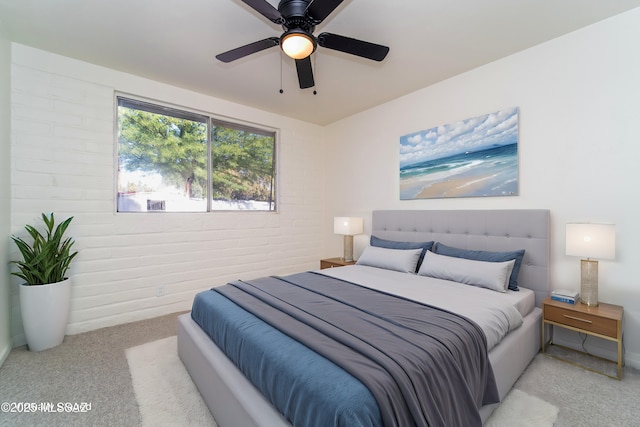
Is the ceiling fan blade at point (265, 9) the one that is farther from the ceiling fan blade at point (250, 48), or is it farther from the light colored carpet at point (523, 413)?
the light colored carpet at point (523, 413)

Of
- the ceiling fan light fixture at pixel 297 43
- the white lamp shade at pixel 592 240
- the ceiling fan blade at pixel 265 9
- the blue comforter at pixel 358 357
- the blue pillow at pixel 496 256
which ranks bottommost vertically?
the blue comforter at pixel 358 357

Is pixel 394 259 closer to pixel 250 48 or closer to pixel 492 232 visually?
pixel 492 232

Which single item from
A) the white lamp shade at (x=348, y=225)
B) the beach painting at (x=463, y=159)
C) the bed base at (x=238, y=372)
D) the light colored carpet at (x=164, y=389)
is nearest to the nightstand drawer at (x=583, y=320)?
the bed base at (x=238, y=372)

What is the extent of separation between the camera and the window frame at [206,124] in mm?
2957

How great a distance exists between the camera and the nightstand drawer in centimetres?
191

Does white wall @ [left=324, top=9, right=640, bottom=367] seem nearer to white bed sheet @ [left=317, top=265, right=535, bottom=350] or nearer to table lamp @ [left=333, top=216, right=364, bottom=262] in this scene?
white bed sheet @ [left=317, top=265, right=535, bottom=350]

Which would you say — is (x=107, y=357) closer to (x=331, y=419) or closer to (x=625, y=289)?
(x=331, y=419)

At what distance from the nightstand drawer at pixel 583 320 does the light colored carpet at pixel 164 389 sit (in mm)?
2533

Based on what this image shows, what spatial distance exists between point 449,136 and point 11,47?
4227 millimetres

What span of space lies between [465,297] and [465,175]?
4.72ft

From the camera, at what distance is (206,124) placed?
358 centimetres

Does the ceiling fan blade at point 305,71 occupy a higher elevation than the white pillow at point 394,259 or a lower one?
higher

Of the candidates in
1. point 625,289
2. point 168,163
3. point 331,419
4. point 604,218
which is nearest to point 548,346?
point 625,289

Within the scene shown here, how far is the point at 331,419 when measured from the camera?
3.15ft
